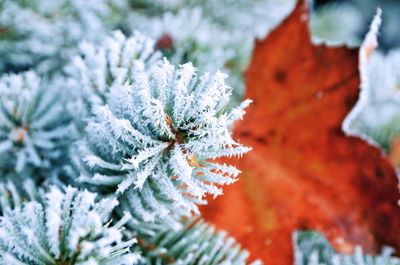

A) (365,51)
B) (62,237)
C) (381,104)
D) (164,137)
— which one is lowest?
(62,237)

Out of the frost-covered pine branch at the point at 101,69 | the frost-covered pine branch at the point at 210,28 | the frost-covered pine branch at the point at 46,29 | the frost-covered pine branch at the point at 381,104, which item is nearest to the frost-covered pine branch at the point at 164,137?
the frost-covered pine branch at the point at 101,69

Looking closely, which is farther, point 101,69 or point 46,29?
point 46,29

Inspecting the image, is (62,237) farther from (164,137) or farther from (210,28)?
(210,28)

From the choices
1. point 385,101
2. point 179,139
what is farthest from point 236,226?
point 385,101

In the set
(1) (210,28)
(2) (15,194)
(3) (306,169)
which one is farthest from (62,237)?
(1) (210,28)

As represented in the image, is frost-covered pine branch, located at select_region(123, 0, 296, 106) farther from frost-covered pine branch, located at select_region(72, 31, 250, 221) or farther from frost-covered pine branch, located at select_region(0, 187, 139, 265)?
frost-covered pine branch, located at select_region(0, 187, 139, 265)

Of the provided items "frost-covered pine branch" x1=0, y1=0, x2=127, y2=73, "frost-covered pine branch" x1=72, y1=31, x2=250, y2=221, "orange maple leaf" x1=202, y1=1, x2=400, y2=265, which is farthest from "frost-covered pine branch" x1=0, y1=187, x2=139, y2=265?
"frost-covered pine branch" x1=0, y1=0, x2=127, y2=73

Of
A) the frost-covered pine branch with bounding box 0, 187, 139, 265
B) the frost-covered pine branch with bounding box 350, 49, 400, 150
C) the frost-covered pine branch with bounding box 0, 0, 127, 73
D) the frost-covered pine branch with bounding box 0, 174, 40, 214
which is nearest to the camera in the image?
the frost-covered pine branch with bounding box 0, 187, 139, 265
